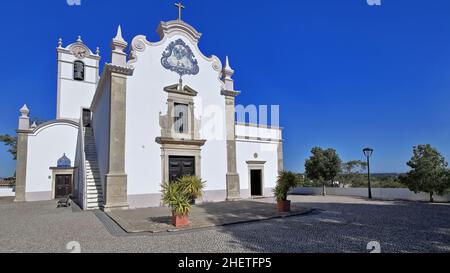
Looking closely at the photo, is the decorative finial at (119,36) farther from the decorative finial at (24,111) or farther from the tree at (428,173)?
the tree at (428,173)

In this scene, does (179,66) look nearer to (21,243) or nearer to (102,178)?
(102,178)

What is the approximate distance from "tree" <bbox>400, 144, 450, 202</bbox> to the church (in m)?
7.48

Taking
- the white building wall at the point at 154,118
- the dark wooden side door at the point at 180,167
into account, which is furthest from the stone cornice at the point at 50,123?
the dark wooden side door at the point at 180,167

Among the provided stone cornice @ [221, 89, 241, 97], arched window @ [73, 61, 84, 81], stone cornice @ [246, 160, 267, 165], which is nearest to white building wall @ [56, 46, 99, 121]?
arched window @ [73, 61, 84, 81]

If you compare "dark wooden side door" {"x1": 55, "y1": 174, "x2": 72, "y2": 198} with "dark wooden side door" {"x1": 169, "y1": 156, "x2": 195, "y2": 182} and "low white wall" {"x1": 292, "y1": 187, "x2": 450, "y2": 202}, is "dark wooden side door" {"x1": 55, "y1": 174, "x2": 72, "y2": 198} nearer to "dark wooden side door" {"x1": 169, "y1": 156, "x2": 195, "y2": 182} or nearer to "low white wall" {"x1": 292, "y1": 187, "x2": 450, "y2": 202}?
"dark wooden side door" {"x1": 169, "y1": 156, "x2": 195, "y2": 182}

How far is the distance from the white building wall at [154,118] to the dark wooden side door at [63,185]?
996 centimetres

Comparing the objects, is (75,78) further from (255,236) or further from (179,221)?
(255,236)

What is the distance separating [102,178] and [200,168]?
4659mm

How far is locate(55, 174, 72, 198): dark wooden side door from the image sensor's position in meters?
18.1

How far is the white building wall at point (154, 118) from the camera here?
11797 millimetres

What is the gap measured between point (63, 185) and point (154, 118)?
35.3 ft

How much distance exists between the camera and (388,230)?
6.68m

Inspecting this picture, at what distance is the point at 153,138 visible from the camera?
12.3 meters
